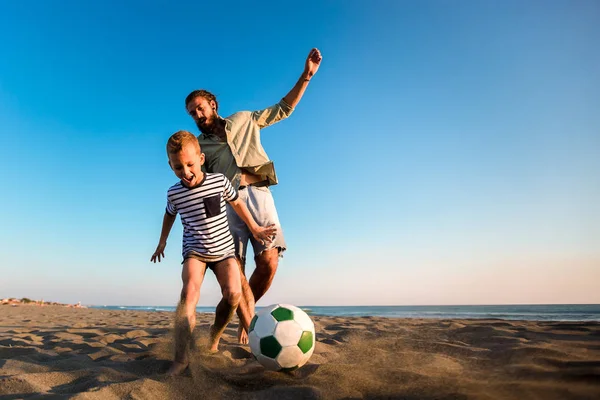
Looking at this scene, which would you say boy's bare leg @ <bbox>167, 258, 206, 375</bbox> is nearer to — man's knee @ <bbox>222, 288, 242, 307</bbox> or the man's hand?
man's knee @ <bbox>222, 288, 242, 307</bbox>

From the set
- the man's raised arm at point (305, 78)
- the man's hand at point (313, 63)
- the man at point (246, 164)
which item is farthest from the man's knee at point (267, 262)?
the man's hand at point (313, 63)

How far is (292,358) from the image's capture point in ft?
8.01

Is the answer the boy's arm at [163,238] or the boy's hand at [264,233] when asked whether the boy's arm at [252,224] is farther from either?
the boy's arm at [163,238]

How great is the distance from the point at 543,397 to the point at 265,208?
252 cm

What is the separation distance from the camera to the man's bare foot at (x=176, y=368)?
2518mm

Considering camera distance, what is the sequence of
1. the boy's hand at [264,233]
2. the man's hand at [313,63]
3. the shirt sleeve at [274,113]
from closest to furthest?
the boy's hand at [264,233]
the man's hand at [313,63]
the shirt sleeve at [274,113]

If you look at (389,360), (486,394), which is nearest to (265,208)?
(389,360)

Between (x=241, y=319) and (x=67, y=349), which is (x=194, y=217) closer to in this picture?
(x=241, y=319)

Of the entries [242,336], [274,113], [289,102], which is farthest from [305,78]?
[242,336]

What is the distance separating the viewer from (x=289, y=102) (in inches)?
151

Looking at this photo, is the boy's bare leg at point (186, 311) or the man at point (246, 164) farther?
the man at point (246, 164)

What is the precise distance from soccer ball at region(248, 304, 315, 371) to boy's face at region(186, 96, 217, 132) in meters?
1.78

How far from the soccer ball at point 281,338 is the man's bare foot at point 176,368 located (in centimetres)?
46

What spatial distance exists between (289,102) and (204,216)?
1.44 meters
